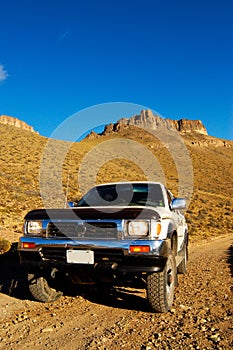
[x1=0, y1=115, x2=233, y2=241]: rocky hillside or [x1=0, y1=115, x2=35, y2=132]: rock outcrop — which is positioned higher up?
[x1=0, y1=115, x2=35, y2=132]: rock outcrop

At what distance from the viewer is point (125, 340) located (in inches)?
144

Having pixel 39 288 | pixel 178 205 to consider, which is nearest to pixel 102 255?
pixel 39 288

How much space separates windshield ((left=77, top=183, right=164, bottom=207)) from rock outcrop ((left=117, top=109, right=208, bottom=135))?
108 metres

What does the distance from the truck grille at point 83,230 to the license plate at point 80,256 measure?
21cm

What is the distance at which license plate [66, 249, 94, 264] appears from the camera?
14.0 feet

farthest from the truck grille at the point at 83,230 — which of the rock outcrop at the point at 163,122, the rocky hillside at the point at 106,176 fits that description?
the rock outcrop at the point at 163,122

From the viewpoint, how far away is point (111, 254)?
4.23 metres

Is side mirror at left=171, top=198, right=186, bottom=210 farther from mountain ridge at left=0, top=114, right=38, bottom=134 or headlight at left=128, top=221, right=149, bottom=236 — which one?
mountain ridge at left=0, top=114, right=38, bottom=134

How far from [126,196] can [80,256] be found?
2118mm

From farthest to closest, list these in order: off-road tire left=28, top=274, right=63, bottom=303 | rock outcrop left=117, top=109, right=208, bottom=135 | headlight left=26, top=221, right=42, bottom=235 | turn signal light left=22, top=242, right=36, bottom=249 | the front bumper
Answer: rock outcrop left=117, top=109, right=208, bottom=135, off-road tire left=28, top=274, right=63, bottom=303, headlight left=26, top=221, right=42, bottom=235, turn signal light left=22, top=242, right=36, bottom=249, the front bumper

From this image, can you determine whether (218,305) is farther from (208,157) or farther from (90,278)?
(208,157)

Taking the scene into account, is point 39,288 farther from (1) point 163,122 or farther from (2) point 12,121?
(1) point 163,122

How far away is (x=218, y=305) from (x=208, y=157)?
7442 cm

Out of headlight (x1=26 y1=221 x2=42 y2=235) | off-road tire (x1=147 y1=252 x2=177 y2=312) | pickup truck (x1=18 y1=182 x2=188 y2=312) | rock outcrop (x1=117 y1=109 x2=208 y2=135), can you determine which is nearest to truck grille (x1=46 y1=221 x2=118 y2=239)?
pickup truck (x1=18 y1=182 x2=188 y2=312)
